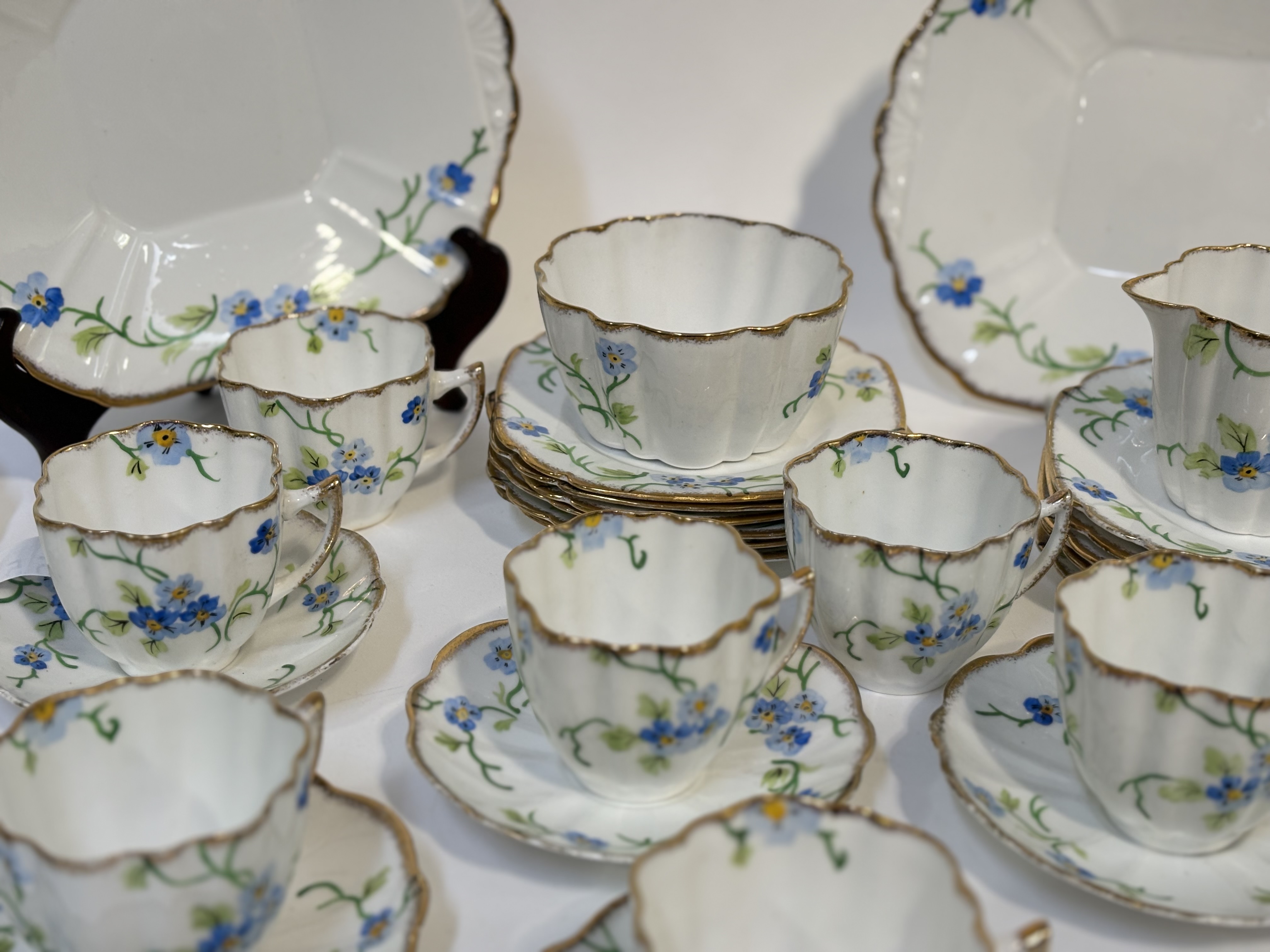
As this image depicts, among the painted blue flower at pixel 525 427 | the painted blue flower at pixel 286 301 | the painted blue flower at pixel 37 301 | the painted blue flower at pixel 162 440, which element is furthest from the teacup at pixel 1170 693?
the painted blue flower at pixel 37 301

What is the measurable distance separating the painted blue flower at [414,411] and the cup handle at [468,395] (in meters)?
0.03

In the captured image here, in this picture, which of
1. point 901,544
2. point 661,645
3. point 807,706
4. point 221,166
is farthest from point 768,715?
point 221,166

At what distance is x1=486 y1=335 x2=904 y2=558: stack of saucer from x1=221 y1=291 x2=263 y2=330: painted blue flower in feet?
0.84

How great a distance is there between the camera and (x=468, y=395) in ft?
4.04

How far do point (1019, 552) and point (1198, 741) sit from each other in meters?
0.22

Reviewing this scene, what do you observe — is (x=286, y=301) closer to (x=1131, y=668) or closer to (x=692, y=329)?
(x=692, y=329)

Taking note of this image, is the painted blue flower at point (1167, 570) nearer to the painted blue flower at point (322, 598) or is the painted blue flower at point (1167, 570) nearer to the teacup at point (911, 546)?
the teacup at point (911, 546)

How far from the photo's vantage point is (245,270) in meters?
1.31

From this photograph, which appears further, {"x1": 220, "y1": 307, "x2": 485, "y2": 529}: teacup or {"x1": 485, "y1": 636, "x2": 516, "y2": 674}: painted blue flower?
{"x1": 220, "y1": 307, "x2": 485, "y2": 529}: teacup

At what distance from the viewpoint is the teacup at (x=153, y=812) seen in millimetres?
632

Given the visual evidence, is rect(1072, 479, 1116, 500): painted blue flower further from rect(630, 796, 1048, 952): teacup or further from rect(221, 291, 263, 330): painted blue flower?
rect(221, 291, 263, 330): painted blue flower

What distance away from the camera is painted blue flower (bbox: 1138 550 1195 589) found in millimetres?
862

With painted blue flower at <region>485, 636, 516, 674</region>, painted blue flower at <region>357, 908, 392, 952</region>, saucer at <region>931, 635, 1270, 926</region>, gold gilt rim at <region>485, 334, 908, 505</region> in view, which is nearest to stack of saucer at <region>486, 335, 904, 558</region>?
gold gilt rim at <region>485, 334, 908, 505</region>

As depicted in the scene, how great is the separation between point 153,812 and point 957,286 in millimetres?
972
